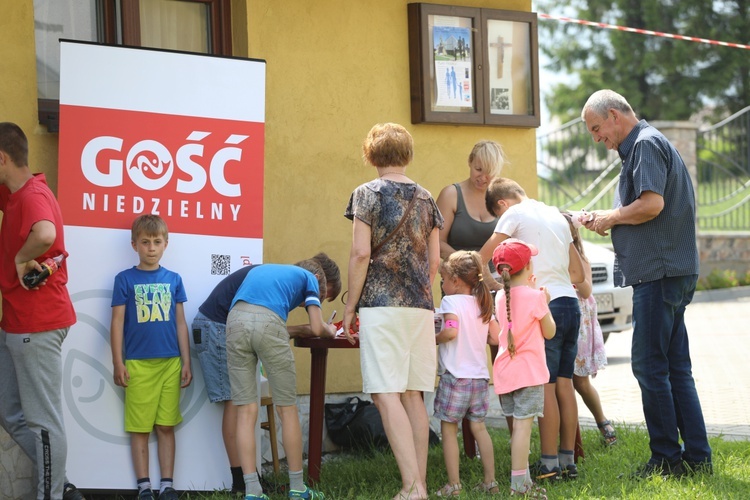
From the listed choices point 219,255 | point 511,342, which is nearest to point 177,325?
point 219,255

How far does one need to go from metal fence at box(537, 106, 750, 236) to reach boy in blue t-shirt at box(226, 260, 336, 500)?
13677 mm

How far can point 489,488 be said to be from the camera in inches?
226

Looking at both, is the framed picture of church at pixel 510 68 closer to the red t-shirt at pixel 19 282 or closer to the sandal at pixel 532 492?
the sandal at pixel 532 492

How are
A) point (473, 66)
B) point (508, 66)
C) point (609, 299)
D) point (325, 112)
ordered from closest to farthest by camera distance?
point (325, 112)
point (473, 66)
point (508, 66)
point (609, 299)

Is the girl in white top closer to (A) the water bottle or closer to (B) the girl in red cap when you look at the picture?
(B) the girl in red cap

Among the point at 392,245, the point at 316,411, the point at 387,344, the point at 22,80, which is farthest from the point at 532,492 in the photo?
the point at 22,80

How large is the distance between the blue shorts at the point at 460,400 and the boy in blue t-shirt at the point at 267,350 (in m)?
0.73

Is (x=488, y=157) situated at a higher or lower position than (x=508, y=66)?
lower

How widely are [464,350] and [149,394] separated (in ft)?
5.66

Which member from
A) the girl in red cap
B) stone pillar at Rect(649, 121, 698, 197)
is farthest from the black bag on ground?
stone pillar at Rect(649, 121, 698, 197)

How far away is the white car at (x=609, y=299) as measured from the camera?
39.0ft

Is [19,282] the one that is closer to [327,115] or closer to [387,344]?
[387,344]

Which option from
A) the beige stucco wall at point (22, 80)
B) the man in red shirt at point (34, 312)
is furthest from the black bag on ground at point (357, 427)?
the beige stucco wall at point (22, 80)

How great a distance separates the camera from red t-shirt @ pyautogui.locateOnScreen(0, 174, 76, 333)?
17.1 feet
